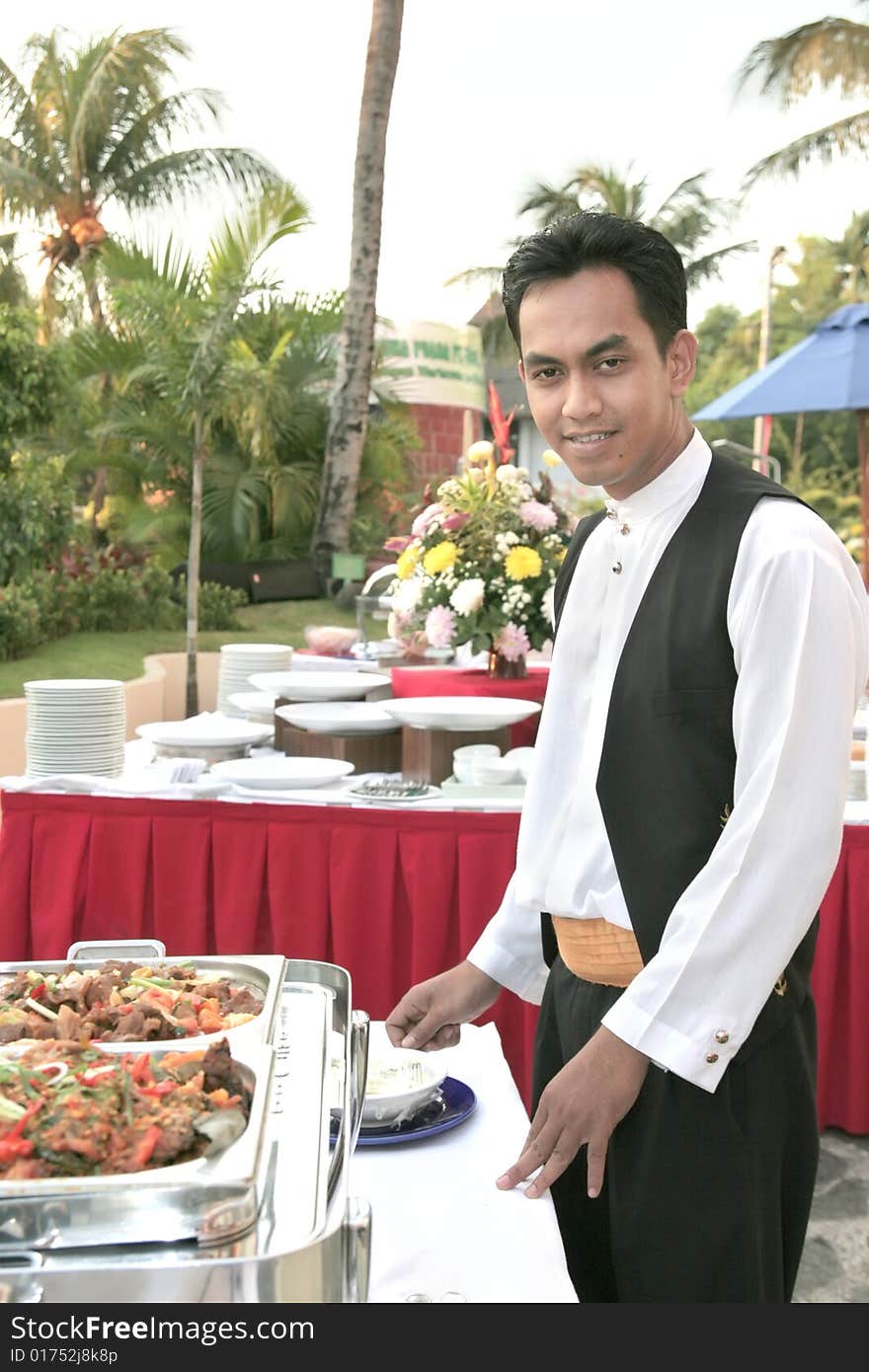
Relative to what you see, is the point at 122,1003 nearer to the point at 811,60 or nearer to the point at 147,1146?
the point at 147,1146

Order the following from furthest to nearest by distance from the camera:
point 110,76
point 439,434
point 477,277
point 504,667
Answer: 1. point 477,277
2. point 439,434
3. point 110,76
4. point 504,667

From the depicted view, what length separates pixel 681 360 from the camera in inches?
52.6

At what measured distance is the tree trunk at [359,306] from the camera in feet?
32.0

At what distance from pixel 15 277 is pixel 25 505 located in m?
8.44

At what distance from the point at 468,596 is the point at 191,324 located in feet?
25.1

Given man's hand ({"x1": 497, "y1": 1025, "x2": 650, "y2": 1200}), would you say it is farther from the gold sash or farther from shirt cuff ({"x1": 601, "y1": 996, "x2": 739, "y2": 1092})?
the gold sash

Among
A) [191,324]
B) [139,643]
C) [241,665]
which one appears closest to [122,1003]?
[241,665]

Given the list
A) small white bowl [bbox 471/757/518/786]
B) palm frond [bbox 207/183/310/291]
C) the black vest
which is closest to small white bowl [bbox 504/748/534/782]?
small white bowl [bbox 471/757/518/786]

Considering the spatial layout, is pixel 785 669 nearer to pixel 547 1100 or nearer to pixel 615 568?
pixel 615 568

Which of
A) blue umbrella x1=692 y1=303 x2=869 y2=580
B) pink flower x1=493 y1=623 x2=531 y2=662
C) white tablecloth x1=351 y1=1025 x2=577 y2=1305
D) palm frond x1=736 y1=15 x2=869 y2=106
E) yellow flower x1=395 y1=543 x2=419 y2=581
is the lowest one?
white tablecloth x1=351 y1=1025 x2=577 y2=1305

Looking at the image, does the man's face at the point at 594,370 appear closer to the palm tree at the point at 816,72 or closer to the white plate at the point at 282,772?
the white plate at the point at 282,772

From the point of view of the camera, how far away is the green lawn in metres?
9.86

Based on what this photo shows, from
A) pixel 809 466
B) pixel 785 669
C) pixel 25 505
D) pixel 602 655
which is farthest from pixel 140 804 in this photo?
pixel 809 466

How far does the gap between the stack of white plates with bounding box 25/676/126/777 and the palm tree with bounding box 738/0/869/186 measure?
622 inches
